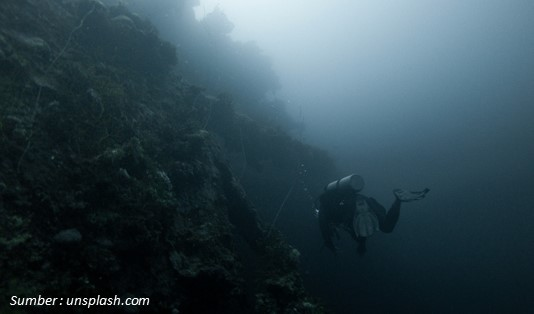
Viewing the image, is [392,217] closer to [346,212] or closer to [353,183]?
[346,212]

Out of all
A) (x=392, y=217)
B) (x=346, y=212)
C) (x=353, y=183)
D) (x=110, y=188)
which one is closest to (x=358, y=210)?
(x=346, y=212)

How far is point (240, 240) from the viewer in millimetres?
14906

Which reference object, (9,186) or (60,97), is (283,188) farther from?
(9,186)

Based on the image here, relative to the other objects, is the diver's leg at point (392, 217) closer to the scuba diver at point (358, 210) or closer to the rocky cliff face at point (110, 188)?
the scuba diver at point (358, 210)

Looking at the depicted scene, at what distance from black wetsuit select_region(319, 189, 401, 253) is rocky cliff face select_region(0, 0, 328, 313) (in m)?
2.09

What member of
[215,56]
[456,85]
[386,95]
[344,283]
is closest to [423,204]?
[344,283]

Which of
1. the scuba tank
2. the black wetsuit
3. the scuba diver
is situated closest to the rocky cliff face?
the black wetsuit

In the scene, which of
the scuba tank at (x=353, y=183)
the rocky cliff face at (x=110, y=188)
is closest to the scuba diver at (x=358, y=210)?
the scuba tank at (x=353, y=183)

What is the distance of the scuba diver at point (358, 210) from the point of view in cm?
1200

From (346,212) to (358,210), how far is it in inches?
21.2

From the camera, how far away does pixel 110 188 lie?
27.7 ft

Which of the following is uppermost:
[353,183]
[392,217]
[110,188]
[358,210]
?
[353,183]

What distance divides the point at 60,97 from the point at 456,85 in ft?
511

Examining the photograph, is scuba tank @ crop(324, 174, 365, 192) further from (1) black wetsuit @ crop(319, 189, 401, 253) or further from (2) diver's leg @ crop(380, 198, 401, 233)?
(2) diver's leg @ crop(380, 198, 401, 233)
